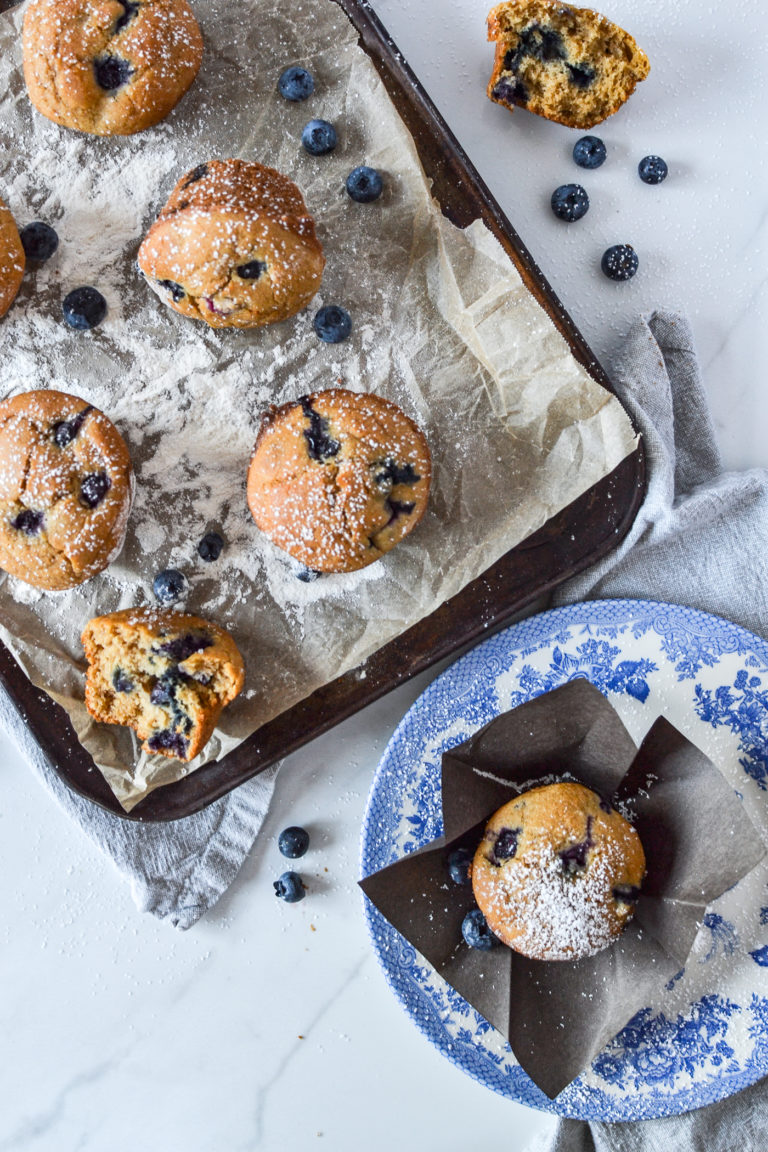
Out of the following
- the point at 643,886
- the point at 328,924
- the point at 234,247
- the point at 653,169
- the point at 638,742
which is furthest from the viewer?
the point at 328,924

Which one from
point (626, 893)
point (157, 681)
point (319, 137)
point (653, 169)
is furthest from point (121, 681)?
point (653, 169)

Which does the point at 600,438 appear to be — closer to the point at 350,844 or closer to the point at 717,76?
the point at 717,76

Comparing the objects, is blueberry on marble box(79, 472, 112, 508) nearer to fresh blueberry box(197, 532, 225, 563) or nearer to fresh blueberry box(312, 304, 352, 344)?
fresh blueberry box(197, 532, 225, 563)

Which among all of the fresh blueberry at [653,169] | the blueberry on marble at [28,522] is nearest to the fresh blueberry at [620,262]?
the fresh blueberry at [653,169]

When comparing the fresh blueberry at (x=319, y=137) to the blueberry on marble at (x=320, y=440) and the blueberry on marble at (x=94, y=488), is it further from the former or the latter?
the blueberry on marble at (x=94, y=488)

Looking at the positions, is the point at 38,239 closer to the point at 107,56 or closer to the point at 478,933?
the point at 107,56

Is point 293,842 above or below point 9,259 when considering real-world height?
below

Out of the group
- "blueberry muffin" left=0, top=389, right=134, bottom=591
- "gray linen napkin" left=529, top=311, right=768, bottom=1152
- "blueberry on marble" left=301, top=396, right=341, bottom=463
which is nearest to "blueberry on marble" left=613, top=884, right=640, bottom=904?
"gray linen napkin" left=529, top=311, right=768, bottom=1152
